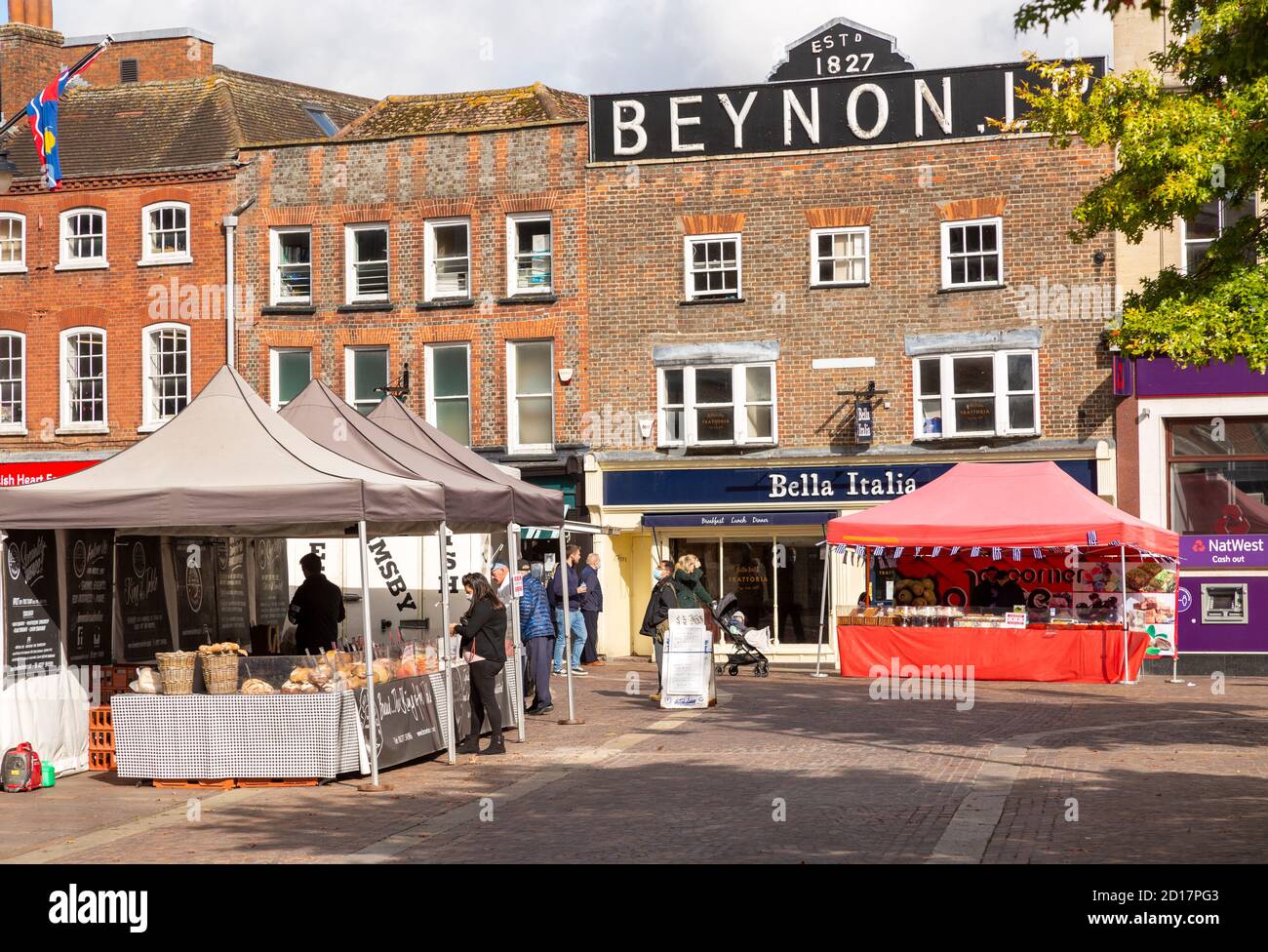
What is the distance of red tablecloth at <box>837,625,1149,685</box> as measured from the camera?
24125 mm

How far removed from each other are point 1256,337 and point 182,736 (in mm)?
10650

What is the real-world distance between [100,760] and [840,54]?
23.7 m

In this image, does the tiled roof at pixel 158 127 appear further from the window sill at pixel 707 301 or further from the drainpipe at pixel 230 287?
the window sill at pixel 707 301

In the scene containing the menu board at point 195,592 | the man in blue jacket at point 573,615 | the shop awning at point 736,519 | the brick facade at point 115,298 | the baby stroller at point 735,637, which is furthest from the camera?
the brick facade at point 115,298

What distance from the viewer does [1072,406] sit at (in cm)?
2864

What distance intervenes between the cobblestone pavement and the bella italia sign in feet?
46.0

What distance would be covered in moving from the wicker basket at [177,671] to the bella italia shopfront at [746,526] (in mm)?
15830

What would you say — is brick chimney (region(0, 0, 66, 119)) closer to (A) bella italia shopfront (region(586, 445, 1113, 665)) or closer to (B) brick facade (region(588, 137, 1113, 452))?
(B) brick facade (region(588, 137, 1113, 452))

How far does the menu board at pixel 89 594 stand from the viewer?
15.7 metres

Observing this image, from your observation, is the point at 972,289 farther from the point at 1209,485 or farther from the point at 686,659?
the point at 686,659

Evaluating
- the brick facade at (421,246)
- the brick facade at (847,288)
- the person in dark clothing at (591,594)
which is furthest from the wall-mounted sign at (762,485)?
the person in dark clothing at (591,594)

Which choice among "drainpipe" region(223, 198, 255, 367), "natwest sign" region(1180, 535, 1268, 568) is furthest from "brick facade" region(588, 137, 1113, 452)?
"drainpipe" region(223, 198, 255, 367)
